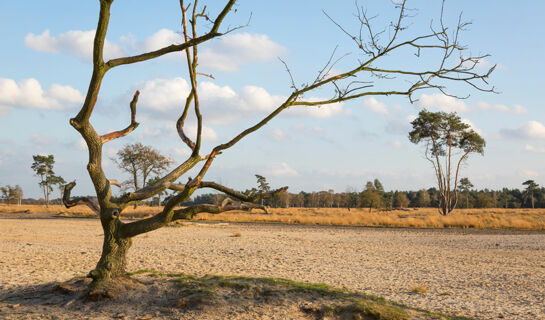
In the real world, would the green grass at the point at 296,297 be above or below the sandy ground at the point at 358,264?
above

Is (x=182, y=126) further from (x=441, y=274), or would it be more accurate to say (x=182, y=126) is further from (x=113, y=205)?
(x=441, y=274)

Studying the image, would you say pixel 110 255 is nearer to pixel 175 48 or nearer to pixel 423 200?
pixel 175 48

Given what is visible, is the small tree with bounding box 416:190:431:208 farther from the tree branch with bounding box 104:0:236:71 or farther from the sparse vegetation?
the tree branch with bounding box 104:0:236:71

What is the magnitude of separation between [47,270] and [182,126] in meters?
6.12

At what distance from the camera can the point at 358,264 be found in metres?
13.5

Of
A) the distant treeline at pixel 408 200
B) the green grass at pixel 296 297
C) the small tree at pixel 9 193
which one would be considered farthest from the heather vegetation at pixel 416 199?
the green grass at pixel 296 297

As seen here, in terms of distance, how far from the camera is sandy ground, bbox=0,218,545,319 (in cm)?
893

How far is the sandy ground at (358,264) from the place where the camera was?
352 inches

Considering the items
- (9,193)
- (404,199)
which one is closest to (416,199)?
(404,199)

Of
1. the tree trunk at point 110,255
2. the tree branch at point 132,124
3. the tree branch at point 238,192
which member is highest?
the tree branch at point 132,124

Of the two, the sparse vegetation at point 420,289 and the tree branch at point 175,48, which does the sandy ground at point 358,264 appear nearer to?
the sparse vegetation at point 420,289

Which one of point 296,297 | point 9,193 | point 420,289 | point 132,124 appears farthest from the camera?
point 9,193

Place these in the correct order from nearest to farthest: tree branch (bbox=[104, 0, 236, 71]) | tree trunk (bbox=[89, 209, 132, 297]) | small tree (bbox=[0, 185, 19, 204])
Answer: tree branch (bbox=[104, 0, 236, 71]) → tree trunk (bbox=[89, 209, 132, 297]) → small tree (bbox=[0, 185, 19, 204])

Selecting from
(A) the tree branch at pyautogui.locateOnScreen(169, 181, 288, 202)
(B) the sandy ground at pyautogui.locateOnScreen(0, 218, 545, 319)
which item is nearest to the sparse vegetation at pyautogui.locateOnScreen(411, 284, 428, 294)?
(B) the sandy ground at pyautogui.locateOnScreen(0, 218, 545, 319)
